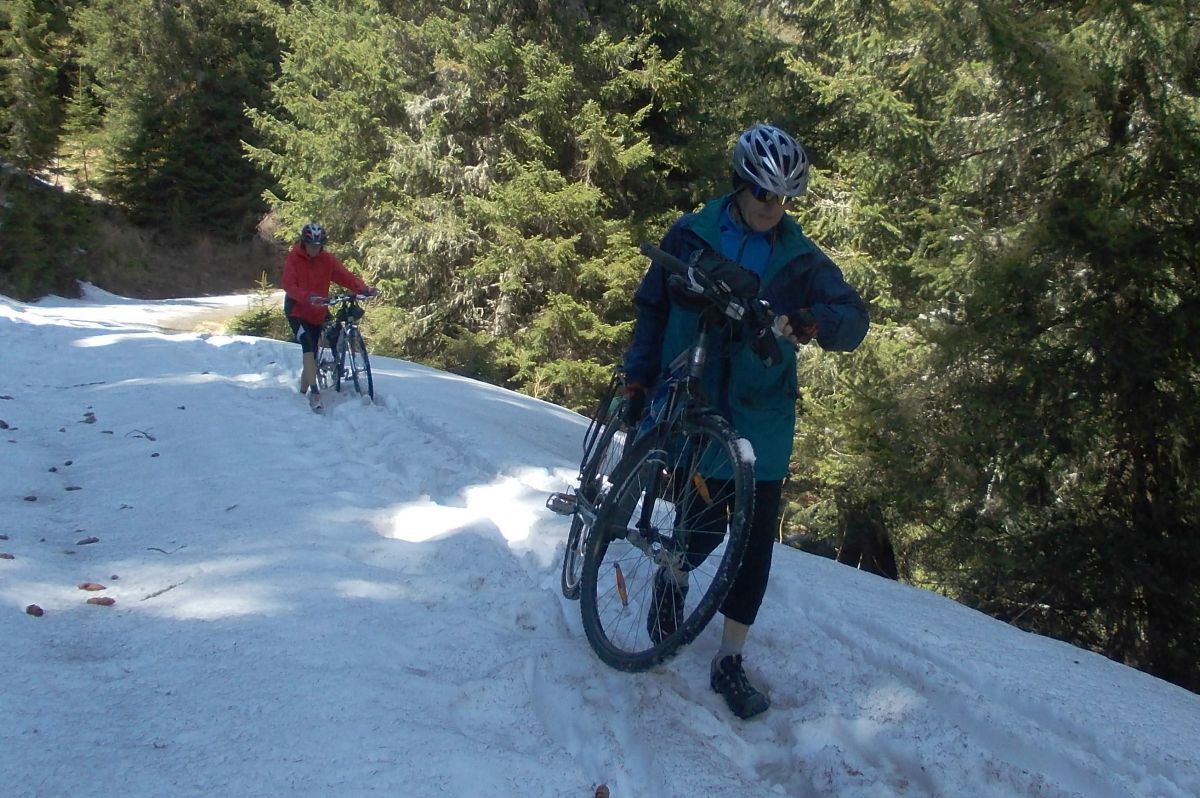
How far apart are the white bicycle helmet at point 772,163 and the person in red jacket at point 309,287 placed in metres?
7.75

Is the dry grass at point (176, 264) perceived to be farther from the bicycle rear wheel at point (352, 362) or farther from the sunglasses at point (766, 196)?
the sunglasses at point (766, 196)

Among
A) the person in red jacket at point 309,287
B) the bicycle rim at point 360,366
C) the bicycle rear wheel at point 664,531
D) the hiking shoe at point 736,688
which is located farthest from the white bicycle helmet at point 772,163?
the person in red jacket at point 309,287

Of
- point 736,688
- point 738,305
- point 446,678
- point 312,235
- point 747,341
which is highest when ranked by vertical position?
point 312,235

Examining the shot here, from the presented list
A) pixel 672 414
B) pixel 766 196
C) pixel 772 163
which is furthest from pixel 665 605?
pixel 772 163

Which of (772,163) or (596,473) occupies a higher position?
(772,163)

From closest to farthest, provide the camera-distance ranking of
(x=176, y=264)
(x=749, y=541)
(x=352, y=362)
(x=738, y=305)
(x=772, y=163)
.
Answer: (x=738, y=305)
(x=772, y=163)
(x=749, y=541)
(x=352, y=362)
(x=176, y=264)

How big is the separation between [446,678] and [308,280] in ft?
25.8

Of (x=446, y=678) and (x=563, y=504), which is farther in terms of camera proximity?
(x=563, y=504)

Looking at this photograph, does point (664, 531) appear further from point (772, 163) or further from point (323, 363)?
point (323, 363)

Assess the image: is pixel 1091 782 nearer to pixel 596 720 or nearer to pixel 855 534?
pixel 596 720

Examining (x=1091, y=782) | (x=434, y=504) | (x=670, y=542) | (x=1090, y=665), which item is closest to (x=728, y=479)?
(x=670, y=542)

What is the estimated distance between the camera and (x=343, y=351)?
34.3 ft

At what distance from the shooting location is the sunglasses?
139 inches

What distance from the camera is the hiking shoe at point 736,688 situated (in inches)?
145
